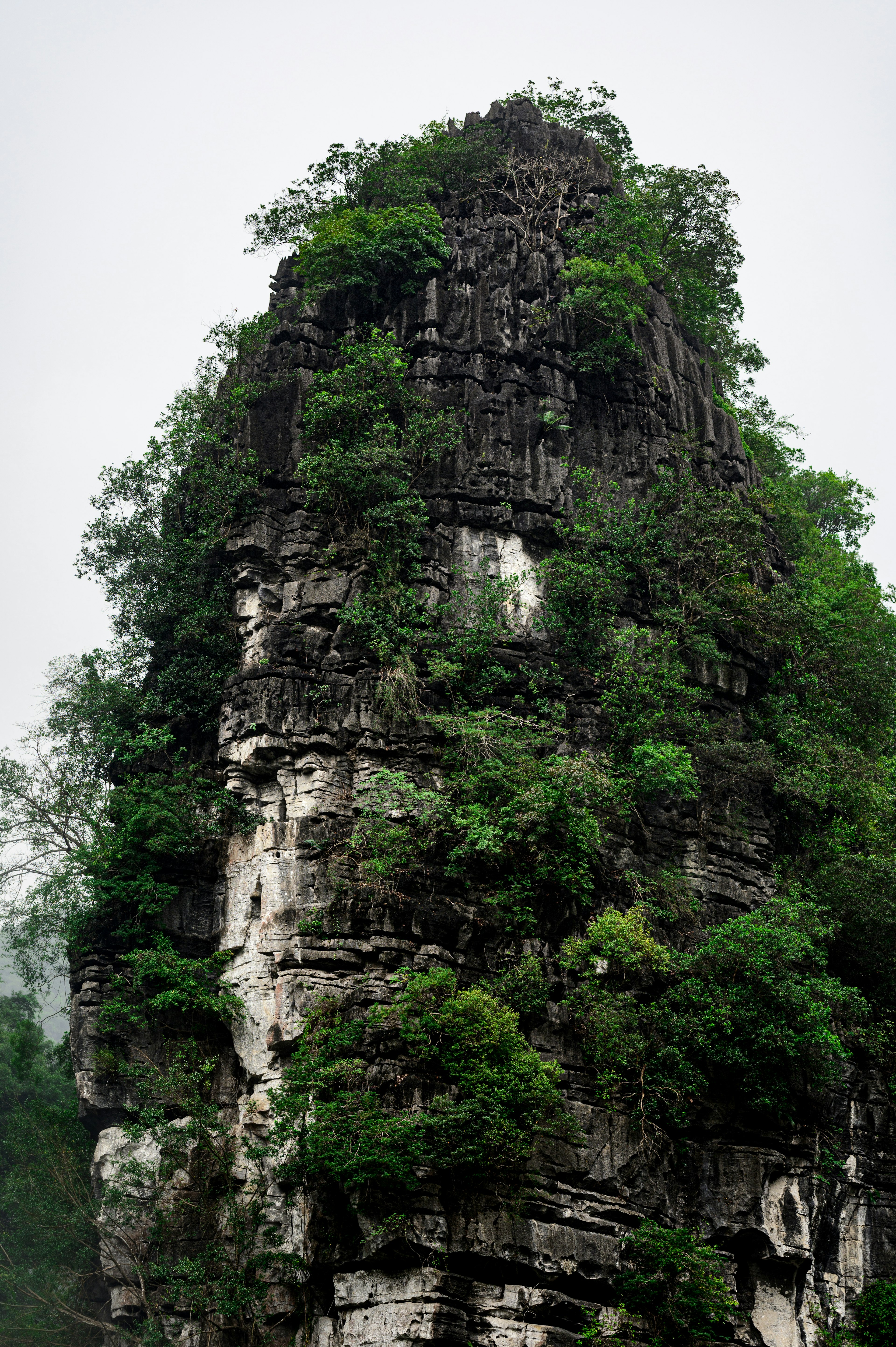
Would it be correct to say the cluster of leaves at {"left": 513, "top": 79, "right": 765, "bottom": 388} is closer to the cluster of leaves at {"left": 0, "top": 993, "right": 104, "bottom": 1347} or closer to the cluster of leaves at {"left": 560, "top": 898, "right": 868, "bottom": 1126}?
the cluster of leaves at {"left": 560, "top": 898, "right": 868, "bottom": 1126}

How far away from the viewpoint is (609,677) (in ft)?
71.4

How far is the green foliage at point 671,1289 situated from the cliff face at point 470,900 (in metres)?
0.27

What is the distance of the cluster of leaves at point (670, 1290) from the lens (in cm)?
1691

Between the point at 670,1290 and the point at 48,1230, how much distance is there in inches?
434

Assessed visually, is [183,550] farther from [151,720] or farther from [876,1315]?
[876,1315]

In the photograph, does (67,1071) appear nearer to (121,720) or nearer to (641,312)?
(121,720)

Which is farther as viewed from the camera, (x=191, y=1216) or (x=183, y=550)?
(x=183, y=550)

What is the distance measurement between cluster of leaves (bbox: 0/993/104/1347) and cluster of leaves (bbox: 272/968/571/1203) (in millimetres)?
6058

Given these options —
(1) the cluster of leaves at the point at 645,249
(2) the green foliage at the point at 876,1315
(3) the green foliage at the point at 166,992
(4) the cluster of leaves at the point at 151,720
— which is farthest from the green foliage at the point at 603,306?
(2) the green foliage at the point at 876,1315

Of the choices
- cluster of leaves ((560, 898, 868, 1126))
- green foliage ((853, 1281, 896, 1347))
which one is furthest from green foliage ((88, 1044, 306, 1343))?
green foliage ((853, 1281, 896, 1347))

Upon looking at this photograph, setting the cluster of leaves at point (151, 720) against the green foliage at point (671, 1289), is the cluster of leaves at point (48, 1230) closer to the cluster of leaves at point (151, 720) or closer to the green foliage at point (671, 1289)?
the cluster of leaves at point (151, 720)

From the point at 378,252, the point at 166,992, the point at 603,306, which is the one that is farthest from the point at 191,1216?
the point at 603,306

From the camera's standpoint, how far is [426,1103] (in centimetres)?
1683

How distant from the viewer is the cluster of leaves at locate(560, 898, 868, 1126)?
1823cm
